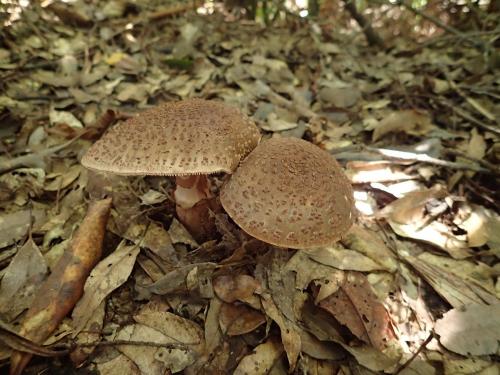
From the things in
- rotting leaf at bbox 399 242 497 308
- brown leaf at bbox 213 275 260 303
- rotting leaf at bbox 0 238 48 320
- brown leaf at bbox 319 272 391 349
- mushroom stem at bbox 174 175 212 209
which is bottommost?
rotting leaf at bbox 399 242 497 308

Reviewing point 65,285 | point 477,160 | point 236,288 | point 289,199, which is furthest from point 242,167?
point 477,160

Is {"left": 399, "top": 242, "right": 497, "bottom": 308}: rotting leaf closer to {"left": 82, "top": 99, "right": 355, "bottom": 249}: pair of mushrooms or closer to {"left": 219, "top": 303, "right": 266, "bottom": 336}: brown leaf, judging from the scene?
{"left": 82, "top": 99, "right": 355, "bottom": 249}: pair of mushrooms

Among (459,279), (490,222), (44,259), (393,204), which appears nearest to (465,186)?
(490,222)

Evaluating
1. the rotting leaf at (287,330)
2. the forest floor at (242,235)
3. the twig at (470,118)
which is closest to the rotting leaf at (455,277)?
the forest floor at (242,235)

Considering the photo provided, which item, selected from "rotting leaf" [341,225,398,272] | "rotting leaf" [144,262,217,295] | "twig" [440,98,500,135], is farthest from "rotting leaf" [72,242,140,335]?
"twig" [440,98,500,135]

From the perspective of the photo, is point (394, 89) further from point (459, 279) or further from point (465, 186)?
point (459, 279)

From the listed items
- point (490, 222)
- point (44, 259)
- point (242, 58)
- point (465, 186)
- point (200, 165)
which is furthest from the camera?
point (242, 58)
